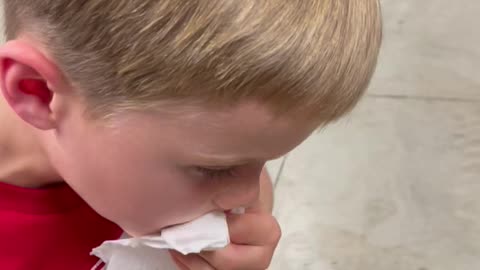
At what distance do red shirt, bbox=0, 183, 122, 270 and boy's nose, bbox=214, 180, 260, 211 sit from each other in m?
0.16

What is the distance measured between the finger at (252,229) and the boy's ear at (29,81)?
172mm

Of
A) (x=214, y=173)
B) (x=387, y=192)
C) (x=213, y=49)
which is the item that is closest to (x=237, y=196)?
(x=214, y=173)

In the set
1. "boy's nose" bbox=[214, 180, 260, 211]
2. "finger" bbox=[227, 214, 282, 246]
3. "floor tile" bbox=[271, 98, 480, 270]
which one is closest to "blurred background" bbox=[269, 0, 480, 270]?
"floor tile" bbox=[271, 98, 480, 270]

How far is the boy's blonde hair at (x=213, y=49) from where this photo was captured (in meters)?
0.50

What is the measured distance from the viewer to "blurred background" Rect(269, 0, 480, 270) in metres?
1.12

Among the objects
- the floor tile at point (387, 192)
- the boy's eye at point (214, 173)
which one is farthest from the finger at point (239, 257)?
the floor tile at point (387, 192)

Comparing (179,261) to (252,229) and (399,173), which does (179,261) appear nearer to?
(252,229)

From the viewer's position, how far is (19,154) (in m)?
0.71

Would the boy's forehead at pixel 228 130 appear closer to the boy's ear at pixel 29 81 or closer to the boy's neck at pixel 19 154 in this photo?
the boy's ear at pixel 29 81

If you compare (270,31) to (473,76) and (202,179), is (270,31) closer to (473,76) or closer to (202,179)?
(202,179)

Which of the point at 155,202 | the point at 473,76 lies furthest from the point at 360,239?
the point at 155,202

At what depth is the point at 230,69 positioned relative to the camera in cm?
51

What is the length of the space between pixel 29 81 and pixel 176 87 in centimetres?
11

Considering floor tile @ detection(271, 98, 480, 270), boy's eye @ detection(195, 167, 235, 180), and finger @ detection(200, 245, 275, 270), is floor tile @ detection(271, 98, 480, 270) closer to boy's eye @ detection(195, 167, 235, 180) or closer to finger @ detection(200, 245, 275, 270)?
finger @ detection(200, 245, 275, 270)
